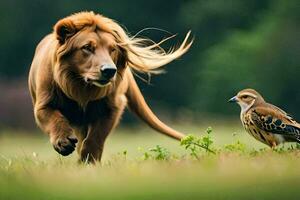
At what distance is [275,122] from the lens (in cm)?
559

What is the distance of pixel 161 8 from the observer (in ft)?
78.5

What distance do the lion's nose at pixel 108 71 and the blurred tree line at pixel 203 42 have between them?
535 inches

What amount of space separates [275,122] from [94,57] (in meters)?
1.09

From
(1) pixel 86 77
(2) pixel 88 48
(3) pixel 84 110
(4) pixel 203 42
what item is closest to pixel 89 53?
(2) pixel 88 48

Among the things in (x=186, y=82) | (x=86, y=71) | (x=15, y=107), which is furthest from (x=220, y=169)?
(x=186, y=82)

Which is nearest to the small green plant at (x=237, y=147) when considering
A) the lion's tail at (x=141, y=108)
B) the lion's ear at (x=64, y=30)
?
the lion's ear at (x=64, y=30)

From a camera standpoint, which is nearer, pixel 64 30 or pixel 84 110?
pixel 64 30

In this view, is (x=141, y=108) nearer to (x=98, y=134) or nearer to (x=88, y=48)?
(x=98, y=134)

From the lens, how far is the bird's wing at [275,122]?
5551 mm

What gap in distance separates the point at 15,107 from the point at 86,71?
11.2 metres

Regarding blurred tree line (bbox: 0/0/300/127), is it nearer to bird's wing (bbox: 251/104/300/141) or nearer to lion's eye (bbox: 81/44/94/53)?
lion's eye (bbox: 81/44/94/53)

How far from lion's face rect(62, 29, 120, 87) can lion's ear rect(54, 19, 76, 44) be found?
4cm

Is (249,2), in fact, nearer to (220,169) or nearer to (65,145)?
(65,145)

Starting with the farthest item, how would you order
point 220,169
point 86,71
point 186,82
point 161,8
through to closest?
point 161,8, point 186,82, point 86,71, point 220,169
